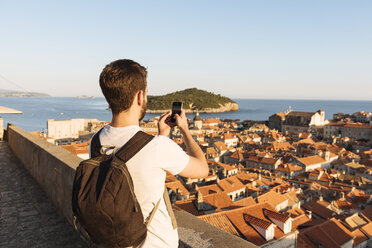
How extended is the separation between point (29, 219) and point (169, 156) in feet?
12.2

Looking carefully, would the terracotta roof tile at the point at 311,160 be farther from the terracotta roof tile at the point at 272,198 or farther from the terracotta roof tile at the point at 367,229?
the terracotta roof tile at the point at 367,229

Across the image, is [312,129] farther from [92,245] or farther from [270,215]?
[92,245]

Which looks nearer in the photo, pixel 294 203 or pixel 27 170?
pixel 27 170

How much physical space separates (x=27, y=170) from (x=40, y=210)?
2560 millimetres

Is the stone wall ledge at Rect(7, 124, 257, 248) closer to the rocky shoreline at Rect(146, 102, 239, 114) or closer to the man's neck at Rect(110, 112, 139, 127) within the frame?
the man's neck at Rect(110, 112, 139, 127)

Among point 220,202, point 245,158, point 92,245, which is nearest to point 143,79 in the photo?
point 92,245

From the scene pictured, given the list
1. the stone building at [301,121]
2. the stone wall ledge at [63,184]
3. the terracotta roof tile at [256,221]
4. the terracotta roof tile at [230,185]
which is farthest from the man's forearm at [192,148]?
the stone building at [301,121]

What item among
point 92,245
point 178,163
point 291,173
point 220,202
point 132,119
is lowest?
point 291,173

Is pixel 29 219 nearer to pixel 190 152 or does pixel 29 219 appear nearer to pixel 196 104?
pixel 190 152

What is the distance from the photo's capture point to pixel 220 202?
60.1ft

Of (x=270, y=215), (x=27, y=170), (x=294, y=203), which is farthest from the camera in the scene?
(x=294, y=203)

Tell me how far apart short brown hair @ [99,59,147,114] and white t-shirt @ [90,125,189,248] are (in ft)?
0.50

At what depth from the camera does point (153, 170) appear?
4.84ft

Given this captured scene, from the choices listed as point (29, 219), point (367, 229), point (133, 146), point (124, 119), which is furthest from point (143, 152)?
point (367, 229)
